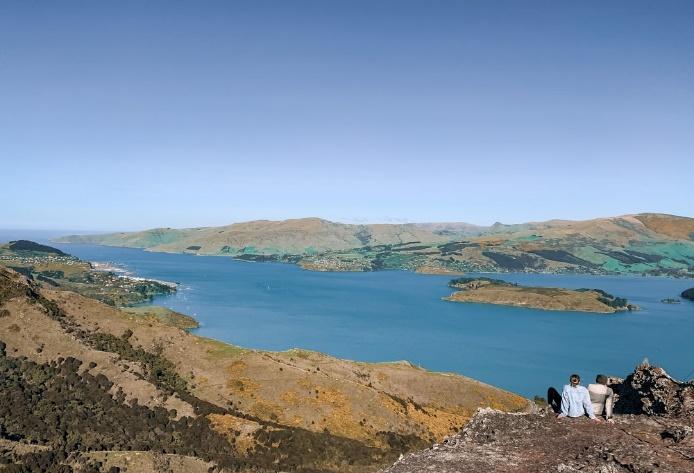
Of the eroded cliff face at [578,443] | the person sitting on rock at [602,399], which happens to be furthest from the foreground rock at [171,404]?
the person sitting on rock at [602,399]

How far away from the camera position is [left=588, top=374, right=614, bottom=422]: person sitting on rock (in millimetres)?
20391

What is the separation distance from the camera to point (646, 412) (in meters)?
22.5

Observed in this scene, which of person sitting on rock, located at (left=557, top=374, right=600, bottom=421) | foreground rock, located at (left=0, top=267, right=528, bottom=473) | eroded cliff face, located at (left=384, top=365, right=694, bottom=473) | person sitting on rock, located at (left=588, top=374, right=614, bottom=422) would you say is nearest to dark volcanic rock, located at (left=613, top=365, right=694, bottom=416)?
eroded cliff face, located at (left=384, top=365, right=694, bottom=473)

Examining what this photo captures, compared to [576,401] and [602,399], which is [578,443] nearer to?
[576,401]

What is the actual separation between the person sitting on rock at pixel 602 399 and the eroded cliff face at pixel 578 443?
0.58 meters

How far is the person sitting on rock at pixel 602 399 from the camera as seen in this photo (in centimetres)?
2039

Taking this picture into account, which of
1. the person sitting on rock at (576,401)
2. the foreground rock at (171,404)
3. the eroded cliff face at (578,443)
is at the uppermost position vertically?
the person sitting on rock at (576,401)

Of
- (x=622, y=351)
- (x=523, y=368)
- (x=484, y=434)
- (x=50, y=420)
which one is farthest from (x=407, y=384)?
(x=622, y=351)

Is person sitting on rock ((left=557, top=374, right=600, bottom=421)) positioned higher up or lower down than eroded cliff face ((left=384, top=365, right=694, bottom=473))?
higher up

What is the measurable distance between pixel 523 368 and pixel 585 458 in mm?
161730

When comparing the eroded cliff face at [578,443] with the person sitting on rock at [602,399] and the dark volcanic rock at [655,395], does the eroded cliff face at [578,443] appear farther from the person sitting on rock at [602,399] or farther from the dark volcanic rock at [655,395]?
the person sitting on rock at [602,399]

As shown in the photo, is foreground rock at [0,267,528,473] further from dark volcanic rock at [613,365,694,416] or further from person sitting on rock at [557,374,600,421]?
person sitting on rock at [557,374,600,421]

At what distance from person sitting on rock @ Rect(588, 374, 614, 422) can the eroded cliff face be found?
58 centimetres

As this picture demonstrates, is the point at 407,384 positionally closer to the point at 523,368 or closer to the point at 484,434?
the point at 484,434
